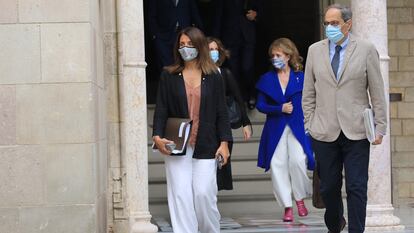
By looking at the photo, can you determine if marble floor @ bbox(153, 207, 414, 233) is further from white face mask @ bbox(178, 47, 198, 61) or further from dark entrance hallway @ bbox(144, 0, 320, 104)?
dark entrance hallway @ bbox(144, 0, 320, 104)

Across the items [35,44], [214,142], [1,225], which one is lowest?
[1,225]

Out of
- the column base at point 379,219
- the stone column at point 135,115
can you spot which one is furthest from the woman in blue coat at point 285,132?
the stone column at point 135,115

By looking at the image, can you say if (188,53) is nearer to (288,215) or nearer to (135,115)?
(135,115)

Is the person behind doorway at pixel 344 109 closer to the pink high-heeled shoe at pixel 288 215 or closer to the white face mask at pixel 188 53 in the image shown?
the white face mask at pixel 188 53

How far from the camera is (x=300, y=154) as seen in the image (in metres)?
10.8

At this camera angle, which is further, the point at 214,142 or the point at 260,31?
the point at 260,31

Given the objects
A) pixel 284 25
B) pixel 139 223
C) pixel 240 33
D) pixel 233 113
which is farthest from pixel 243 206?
pixel 284 25

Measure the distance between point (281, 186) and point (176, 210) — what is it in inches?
118

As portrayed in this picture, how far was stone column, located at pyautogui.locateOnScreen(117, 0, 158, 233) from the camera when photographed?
9344 millimetres

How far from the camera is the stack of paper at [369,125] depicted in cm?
787

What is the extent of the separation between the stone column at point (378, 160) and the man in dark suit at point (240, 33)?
3254 mm

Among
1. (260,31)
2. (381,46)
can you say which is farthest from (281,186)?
(260,31)

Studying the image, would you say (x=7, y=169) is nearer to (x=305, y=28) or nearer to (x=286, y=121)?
(x=286, y=121)

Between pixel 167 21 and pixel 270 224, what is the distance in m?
3.08
